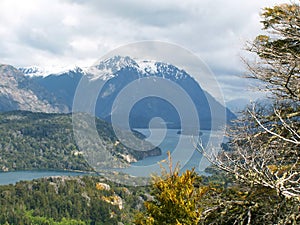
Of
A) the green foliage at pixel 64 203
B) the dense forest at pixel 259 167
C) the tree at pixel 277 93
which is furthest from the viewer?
the green foliage at pixel 64 203

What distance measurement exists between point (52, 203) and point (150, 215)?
143 metres

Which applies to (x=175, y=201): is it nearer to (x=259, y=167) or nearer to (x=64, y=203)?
(x=259, y=167)

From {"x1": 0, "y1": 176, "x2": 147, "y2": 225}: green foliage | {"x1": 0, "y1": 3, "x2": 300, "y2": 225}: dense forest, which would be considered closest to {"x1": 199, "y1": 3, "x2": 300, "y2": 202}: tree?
{"x1": 0, "y1": 3, "x2": 300, "y2": 225}: dense forest

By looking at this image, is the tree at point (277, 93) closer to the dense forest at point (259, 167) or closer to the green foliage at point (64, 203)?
the dense forest at point (259, 167)

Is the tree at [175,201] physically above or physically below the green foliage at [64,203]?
above

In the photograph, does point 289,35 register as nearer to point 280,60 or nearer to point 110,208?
point 280,60

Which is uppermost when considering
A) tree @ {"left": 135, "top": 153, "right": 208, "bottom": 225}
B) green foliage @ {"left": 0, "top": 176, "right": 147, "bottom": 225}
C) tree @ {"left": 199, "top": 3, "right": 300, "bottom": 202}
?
tree @ {"left": 199, "top": 3, "right": 300, "bottom": 202}

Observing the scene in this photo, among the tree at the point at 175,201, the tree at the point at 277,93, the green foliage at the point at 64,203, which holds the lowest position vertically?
the green foliage at the point at 64,203

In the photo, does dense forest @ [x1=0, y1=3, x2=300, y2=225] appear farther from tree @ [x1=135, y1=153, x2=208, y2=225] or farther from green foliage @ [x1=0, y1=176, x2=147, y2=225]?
green foliage @ [x1=0, y1=176, x2=147, y2=225]

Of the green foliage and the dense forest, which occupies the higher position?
the dense forest

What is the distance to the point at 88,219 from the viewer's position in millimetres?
139500

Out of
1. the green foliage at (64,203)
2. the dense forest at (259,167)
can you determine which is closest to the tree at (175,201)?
the dense forest at (259,167)

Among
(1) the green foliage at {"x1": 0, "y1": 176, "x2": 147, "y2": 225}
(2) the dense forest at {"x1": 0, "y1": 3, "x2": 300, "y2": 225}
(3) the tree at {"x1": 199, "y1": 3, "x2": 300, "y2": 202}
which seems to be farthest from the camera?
(1) the green foliage at {"x1": 0, "y1": 176, "x2": 147, "y2": 225}

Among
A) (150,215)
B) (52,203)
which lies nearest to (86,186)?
(52,203)
